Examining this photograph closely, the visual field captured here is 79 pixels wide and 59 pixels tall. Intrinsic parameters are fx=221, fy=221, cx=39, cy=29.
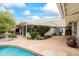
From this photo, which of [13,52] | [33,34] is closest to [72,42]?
[33,34]

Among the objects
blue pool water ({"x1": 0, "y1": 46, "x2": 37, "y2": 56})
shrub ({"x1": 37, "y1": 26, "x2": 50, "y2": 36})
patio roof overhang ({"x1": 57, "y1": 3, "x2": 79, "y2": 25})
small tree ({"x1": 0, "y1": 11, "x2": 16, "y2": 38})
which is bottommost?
blue pool water ({"x1": 0, "y1": 46, "x2": 37, "y2": 56})

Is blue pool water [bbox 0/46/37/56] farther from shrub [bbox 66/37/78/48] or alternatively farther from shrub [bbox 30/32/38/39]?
shrub [bbox 66/37/78/48]

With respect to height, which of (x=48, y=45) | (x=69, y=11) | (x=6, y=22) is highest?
(x=69, y=11)

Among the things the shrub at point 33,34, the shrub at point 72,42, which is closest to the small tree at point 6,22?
the shrub at point 33,34

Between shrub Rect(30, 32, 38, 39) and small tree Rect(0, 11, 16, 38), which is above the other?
small tree Rect(0, 11, 16, 38)

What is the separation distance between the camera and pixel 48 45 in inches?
148

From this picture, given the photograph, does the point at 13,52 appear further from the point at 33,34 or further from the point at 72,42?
the point at 72,42

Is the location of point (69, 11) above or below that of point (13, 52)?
above

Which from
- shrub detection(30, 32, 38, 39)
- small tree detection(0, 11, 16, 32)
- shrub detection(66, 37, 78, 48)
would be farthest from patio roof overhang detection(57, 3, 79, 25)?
small tree detection(0, 11, 16, 32)

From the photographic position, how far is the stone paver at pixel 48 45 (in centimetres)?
375

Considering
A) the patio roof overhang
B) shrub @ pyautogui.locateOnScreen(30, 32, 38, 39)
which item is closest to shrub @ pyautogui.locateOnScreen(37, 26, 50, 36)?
shrub @ pyautogui.locateOnScreen(30, 32, 38, 39)

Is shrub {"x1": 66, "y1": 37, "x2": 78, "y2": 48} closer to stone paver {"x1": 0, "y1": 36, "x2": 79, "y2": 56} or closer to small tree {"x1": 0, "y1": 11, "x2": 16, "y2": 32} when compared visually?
stone paver {"x1": 0, "y1": 36, "x2": 79, "y2": 56}

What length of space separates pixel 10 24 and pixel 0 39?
31cm

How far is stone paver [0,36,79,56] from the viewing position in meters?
3.75
